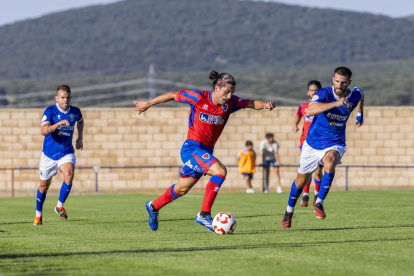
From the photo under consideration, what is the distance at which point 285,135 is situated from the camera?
31.1 metres

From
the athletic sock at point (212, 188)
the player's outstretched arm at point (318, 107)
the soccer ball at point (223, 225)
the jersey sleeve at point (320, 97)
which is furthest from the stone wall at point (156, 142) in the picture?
the soccer ball at point (223, 225)

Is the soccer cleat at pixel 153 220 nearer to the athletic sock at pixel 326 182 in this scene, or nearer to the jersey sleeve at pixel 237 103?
the jersey sleeve at pixel 237 103

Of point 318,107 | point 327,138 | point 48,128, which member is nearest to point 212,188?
point 318,107

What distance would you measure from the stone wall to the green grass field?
16.2 m

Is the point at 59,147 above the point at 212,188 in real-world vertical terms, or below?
above

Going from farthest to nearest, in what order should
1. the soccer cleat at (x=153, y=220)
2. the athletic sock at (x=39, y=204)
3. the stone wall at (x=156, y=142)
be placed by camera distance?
1. the stone wall at (x=156, y=142)
2. the athletic sock at (x=39, y=204)
3. the soccer cleat at (x=153, y=220)

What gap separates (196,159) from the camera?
34.9 ft

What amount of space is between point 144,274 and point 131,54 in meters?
195

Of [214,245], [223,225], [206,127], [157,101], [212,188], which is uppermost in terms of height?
[157,101]

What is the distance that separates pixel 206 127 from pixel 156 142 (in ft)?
66.9

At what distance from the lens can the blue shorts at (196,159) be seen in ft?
34.8

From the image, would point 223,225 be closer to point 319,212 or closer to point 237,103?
point 237,103

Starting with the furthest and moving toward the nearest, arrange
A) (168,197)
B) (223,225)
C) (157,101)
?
(168,197) → (157,101) → (223,225)

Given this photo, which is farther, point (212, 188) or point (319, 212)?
point (319, 212)
